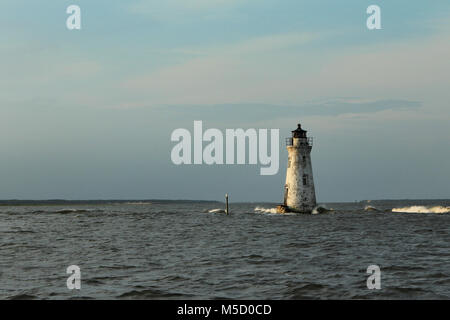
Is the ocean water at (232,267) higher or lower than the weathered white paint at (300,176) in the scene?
lower

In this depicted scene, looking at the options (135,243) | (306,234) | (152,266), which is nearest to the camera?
(152,266)

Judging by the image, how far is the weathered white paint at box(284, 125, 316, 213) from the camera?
50500 mm

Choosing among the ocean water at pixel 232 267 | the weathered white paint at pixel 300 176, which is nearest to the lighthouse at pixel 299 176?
the weathered white paint at pixel 300 176

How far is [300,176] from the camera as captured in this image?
50500 millimetres

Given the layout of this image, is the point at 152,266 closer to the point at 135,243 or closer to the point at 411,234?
the point at 135,243

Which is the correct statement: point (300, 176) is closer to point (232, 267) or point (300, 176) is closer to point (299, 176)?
point (299, 176)

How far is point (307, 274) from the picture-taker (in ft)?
62.4

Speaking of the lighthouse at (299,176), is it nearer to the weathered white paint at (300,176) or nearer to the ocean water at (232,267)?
the weathered white paint at (300,176)

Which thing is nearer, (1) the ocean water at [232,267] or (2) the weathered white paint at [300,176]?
(1) the ocean water at [232,267]

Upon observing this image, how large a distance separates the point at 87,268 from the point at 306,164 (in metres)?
32.9

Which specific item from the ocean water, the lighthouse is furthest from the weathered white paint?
the ocean water

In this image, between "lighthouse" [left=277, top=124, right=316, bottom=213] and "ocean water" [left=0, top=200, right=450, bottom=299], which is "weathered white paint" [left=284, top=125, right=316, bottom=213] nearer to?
"lighthouse" [left=277, top=124, right=316, bottom=213]

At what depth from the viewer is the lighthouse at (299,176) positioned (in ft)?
166
